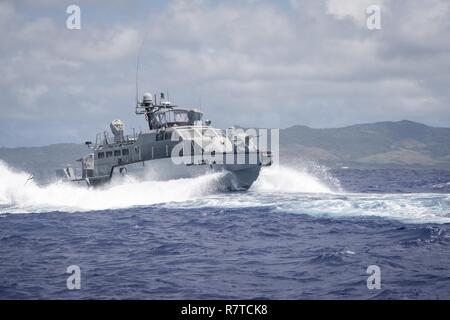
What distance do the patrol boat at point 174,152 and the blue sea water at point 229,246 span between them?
154 centimetres

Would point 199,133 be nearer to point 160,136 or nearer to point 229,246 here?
point 160,136

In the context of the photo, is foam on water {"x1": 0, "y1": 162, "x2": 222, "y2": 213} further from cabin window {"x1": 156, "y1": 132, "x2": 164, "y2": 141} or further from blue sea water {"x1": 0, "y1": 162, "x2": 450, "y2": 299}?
cabin window {"x1": 156, "y1": 132, "x2": 164, "y2": 141}

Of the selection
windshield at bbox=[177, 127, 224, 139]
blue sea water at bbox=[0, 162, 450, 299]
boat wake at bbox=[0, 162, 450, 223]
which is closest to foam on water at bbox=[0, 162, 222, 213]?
boat wake at bbox=[0, 162, 450, 223]

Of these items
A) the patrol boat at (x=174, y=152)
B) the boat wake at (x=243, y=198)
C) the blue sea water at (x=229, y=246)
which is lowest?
the blue sea water at (x=229, y=246)

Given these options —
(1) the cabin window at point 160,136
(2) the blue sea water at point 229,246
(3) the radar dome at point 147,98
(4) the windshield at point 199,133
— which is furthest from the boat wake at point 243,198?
(3) the radar dome at point 147,98

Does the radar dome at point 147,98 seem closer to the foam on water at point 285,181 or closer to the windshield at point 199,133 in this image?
the windshield at point 199,133

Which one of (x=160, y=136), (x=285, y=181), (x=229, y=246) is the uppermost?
(x=160, y=136)

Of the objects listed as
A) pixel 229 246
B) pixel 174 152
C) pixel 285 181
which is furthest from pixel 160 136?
pixel 229 246

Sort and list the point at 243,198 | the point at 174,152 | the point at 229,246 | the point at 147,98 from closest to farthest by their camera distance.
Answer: the point at 229,246 < the point at 243,198 < the point at 174,152 < the point at 147,98

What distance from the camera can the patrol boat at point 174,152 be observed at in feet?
118

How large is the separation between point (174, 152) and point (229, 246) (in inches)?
736

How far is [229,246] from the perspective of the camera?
19359mm

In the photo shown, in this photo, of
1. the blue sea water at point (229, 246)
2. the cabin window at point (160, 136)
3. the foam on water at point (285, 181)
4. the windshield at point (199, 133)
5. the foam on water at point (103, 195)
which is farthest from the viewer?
the cabin window at point (160, 136)
